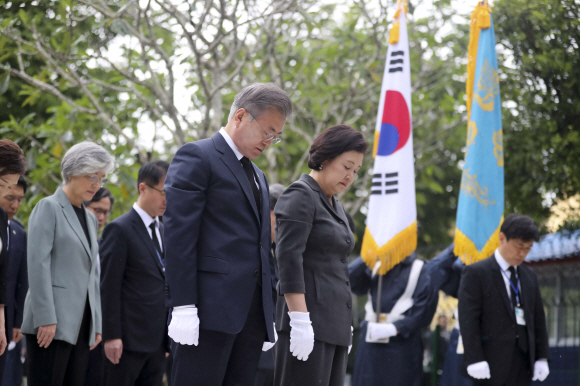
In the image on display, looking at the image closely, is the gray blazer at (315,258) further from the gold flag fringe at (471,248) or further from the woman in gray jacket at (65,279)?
the gold flag fringe at (471,248)

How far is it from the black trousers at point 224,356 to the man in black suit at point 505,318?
7.32 ft

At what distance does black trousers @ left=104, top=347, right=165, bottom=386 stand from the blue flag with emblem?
2.92 metres

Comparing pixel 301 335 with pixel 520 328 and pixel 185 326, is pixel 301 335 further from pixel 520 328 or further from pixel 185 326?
pixel 520 328

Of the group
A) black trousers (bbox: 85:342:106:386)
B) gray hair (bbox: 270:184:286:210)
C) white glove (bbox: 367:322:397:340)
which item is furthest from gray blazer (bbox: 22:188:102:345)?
white glove (bbox: 367:322:397:340)

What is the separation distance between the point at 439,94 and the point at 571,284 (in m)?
3.31

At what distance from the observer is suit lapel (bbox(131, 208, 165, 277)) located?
4445 millimetres

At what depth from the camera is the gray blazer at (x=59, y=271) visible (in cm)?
383

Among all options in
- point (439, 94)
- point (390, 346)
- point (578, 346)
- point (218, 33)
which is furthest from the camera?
point (439, 94)

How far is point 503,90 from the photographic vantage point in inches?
286

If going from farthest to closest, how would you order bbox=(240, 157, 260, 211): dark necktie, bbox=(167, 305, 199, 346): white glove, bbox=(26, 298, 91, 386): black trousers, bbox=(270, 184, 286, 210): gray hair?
1. bbox=(270, 184, 286, 210): gray hair
2. bbox=(26, 298, 91, 386): black trousers
3. bbox=(240, 157, 260, 211): dark necktie
4. bbox=(167, 305, 199, 346): white glove

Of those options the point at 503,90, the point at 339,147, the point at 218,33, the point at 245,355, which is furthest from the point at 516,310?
the point at 218,33

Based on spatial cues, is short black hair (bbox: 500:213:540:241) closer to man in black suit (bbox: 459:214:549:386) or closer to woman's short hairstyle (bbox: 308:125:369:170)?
man in black suit (bbox: 459:214:549:386)

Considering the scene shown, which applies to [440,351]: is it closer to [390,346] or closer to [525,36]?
[390,346]

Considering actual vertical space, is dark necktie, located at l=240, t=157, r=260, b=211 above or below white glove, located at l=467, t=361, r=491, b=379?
above
